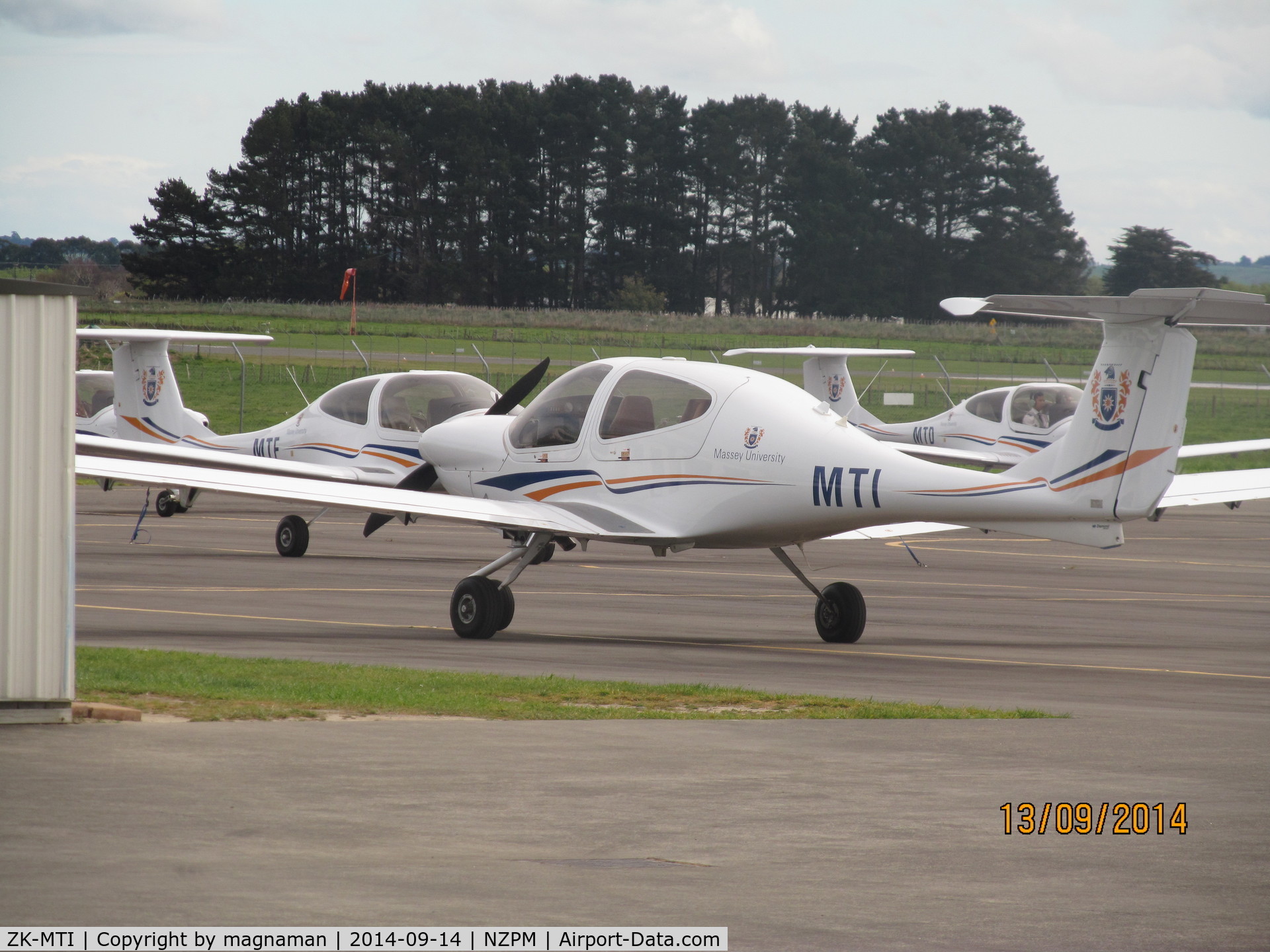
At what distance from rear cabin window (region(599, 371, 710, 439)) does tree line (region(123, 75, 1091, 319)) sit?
95.4 meters

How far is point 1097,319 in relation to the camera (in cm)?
1366

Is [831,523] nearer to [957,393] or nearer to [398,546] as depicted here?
[398,546]

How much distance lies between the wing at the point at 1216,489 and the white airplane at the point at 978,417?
15287 millimetres

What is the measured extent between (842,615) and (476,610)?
3433 millimetres

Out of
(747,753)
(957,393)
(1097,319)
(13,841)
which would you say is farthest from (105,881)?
(957,393)

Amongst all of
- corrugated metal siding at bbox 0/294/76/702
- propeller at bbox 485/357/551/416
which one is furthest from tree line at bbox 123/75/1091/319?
corrugated metal siding at bbox 0/294/76/702

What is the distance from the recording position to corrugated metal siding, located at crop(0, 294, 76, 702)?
359 inches


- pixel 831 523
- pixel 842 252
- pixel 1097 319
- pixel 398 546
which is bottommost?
pixel 398 546

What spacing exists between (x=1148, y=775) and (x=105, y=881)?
5.35m

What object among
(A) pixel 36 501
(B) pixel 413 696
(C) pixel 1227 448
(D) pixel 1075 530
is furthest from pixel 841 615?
(C) pixel 1227 448

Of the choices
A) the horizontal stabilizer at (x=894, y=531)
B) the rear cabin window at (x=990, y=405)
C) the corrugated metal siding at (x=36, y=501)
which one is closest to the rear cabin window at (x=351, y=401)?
the horizontal stabilizer at (x=894, y=531)

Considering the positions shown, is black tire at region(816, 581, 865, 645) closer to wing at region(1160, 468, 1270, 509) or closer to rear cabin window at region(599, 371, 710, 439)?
rear cabin window at region(599, 371, 710, 439)

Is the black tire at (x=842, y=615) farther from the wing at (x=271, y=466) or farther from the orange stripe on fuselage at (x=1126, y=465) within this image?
the wing at (x=271, y=466)

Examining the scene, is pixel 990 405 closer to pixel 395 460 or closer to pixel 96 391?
pixel 395 460
